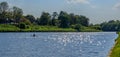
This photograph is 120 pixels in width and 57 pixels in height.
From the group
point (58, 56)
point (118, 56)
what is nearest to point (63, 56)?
point (58, 56)

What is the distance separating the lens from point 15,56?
2126 inches

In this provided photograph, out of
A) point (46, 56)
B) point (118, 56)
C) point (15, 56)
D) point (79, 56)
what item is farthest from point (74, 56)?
point (118, 56)

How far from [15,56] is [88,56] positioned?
1075 centimetres

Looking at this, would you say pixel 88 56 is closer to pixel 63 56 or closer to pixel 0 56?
pixel 63 56

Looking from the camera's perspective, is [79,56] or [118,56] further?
[79,56]

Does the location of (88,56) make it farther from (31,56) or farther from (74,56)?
(31,56)

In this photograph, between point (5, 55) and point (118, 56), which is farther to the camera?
point (5, 55)

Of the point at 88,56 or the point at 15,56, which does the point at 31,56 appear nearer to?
the point at 15,56

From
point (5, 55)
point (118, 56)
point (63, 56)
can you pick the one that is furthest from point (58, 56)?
point (118, 56)

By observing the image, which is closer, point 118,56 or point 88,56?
point 118,56

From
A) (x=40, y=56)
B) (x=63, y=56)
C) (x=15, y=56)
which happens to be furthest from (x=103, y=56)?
(x=15, y=56)

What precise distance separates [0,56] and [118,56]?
20.8 metres

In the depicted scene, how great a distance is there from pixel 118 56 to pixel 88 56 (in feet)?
49.5

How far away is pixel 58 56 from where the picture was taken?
5378cm
